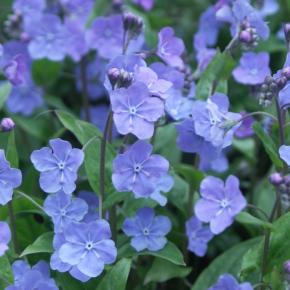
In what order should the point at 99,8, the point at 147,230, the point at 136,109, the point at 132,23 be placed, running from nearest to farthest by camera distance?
the point at 136,109, the point at 147,230, the point at 132,23, the point at 99,8

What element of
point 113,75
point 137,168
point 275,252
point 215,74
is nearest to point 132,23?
point 215,74

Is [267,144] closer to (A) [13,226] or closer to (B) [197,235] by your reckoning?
(B) [197,235]

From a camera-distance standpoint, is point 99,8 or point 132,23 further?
point 99,8

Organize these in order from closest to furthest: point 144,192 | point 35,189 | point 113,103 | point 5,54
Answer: point 113,103 < point 144,192 < point 35,189 < point 5,54

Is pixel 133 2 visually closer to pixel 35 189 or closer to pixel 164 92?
pixel 35 189

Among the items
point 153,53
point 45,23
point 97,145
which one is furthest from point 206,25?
point 97,145

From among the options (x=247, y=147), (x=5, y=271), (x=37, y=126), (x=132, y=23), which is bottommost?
(x=37, y=126)

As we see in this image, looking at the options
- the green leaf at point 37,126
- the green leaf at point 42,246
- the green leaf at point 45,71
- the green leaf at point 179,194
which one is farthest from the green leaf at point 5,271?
the green leaf at point 45,71
